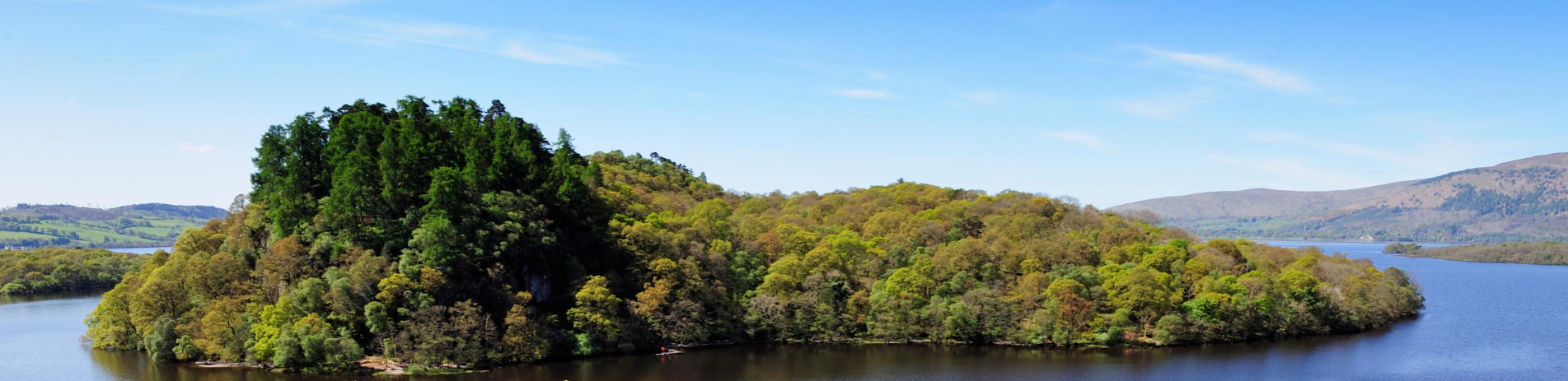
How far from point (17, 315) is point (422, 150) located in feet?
192

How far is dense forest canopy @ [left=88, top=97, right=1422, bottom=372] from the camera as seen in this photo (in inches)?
2510

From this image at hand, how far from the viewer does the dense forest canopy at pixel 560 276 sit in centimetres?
6375

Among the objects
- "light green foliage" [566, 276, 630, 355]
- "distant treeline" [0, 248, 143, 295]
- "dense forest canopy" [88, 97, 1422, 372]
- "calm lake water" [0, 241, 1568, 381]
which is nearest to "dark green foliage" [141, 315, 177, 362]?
"dense forest canopy" [88, 97, 1422, 372]

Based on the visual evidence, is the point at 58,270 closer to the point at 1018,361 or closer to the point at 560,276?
the point at 560,276

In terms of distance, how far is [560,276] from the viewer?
74188 mm

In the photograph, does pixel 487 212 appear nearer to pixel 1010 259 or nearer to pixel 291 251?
pixel 291 251

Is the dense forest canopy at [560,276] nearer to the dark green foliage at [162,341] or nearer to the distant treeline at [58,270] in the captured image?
the dark green foliage at [162,341]

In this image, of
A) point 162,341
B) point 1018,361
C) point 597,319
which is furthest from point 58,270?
point 1018,361

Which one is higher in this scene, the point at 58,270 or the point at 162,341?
the point at 58,270

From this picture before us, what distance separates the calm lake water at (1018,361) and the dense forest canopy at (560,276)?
2.33m

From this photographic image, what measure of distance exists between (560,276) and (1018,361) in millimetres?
35183

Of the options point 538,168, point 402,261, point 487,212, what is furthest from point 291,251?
point 538,168

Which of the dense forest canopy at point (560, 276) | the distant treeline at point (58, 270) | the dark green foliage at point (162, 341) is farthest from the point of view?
the distant treeline at point (58, 270)

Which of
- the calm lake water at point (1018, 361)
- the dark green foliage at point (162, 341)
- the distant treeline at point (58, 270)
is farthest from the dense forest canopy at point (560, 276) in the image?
the distant treeline at point (58, 270)
